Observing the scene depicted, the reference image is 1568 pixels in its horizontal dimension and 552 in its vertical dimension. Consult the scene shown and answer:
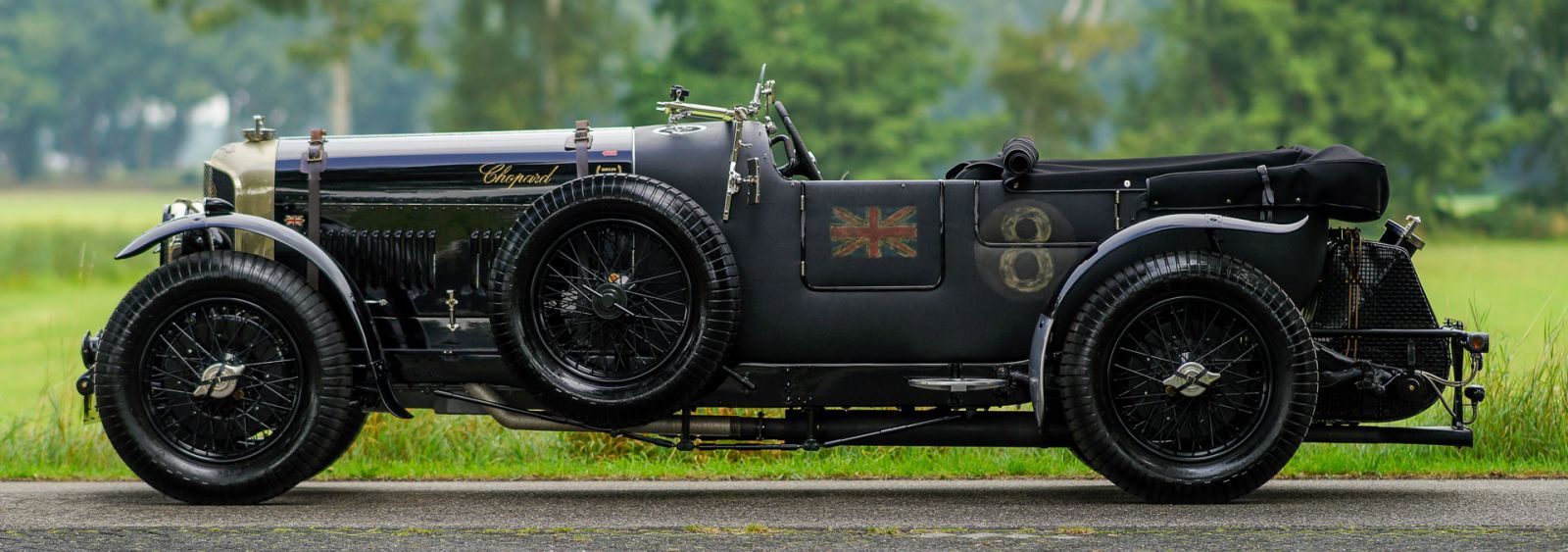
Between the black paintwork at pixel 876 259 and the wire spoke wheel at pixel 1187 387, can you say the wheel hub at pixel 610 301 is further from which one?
the wire spoke wheel at pixel 1187 387

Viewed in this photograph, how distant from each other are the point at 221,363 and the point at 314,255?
0.52m

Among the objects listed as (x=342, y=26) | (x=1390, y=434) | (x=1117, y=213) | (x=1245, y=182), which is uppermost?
(x=342, y=26)

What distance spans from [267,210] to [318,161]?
27cm

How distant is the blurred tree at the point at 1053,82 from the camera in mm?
47062

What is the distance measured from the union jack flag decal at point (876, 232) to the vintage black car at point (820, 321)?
0.4 inches

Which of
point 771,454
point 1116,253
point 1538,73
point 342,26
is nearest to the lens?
point 1116,253

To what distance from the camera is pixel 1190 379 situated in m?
6.36

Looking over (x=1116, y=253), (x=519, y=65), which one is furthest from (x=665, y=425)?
(x=519, y=65)

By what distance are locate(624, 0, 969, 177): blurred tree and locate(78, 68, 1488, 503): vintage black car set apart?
3455cm

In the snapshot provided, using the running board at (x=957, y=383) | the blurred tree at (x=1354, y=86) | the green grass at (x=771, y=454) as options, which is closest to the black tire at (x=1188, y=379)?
the running board at (x=957, y=383)

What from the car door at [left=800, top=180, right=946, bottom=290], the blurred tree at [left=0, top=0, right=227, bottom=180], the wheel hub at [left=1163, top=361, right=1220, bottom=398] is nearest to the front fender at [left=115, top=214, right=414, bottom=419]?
the car door at [left=800, top=180, right=946, bottom=290]

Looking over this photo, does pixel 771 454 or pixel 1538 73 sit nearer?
pixel 771 454

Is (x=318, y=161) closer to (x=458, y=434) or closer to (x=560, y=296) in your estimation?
(x=560, y=296)

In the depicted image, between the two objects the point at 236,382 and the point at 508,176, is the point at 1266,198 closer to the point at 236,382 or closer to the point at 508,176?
the point at 508,176
